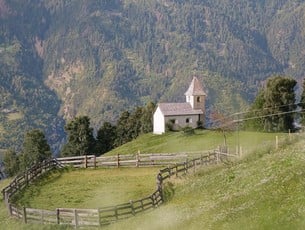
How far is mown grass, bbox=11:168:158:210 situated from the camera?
177 feet

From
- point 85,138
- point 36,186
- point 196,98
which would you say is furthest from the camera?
point 85,138

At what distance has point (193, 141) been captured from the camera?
103062mm

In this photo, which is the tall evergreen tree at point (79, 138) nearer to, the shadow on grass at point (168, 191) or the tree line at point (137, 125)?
the tree line at point (137, 125)

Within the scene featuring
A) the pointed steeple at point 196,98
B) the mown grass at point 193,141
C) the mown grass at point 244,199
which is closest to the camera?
the mown grass at point 244,199

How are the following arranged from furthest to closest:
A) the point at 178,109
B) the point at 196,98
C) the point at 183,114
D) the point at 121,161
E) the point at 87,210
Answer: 1. the point at 196,98
2. the point at 178,109
3. the point at 183,114
4. the point at 121,161
5. the point at 87,210

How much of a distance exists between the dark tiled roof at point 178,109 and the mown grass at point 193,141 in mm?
7018

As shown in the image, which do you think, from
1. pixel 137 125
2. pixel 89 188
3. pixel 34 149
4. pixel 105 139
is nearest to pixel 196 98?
pixel 137 125

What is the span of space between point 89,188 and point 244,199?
23.7m

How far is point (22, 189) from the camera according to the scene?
61906mm

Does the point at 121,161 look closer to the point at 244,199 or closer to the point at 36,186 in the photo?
the point at 36,186

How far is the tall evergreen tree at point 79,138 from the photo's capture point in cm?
13938

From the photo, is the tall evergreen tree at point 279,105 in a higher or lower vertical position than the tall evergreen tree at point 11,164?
higher

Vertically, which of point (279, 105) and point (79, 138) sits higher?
point (279, 105)

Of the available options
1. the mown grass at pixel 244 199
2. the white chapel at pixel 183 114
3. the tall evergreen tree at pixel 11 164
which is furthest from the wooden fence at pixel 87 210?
the tall evergreen tree at pixel 11 164
